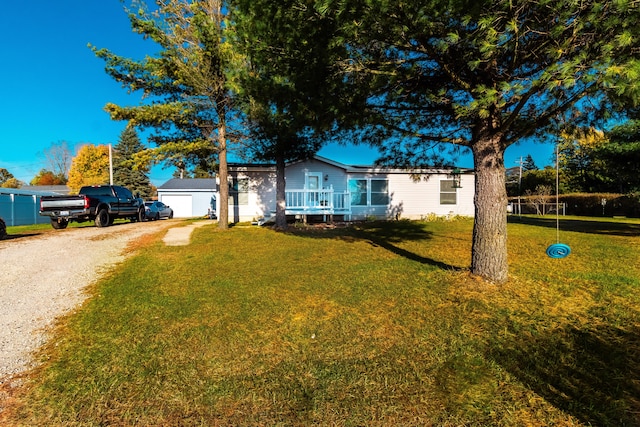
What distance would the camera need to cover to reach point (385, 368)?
114 inches

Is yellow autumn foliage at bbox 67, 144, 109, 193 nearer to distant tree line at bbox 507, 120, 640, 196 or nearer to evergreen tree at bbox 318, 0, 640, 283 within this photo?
evergreen tree at bbox 318, 0, 640, 283

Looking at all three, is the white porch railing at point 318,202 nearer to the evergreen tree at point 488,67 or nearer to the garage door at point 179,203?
the evergreen tree at point 488,67

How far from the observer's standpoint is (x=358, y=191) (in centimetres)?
1722

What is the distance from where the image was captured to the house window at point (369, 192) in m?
17.2

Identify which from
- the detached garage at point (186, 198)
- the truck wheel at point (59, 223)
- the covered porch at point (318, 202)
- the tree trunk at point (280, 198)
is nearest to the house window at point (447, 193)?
the covered porch at point (318, 202)

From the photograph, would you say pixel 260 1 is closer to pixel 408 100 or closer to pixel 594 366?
pixel 408 100

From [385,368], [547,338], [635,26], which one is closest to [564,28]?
[635,26]

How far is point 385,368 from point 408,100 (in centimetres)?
407

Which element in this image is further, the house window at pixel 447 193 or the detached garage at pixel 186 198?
the detached garage at pixel 186 198

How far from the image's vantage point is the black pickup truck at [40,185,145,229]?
42.9ft

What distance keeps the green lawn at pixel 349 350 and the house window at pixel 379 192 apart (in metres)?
11.3

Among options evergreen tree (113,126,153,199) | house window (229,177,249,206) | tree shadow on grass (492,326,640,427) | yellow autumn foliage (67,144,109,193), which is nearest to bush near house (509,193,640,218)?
house window (229,177,249,206)

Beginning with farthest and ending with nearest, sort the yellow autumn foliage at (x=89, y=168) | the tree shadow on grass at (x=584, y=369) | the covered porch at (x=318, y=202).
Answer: the yellow autumn foliage at (x=89, y=168)
the covered porch at (x=318, y=202)
the tree shadow on grass at (x=584, y=369)

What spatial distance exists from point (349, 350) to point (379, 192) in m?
14.7
